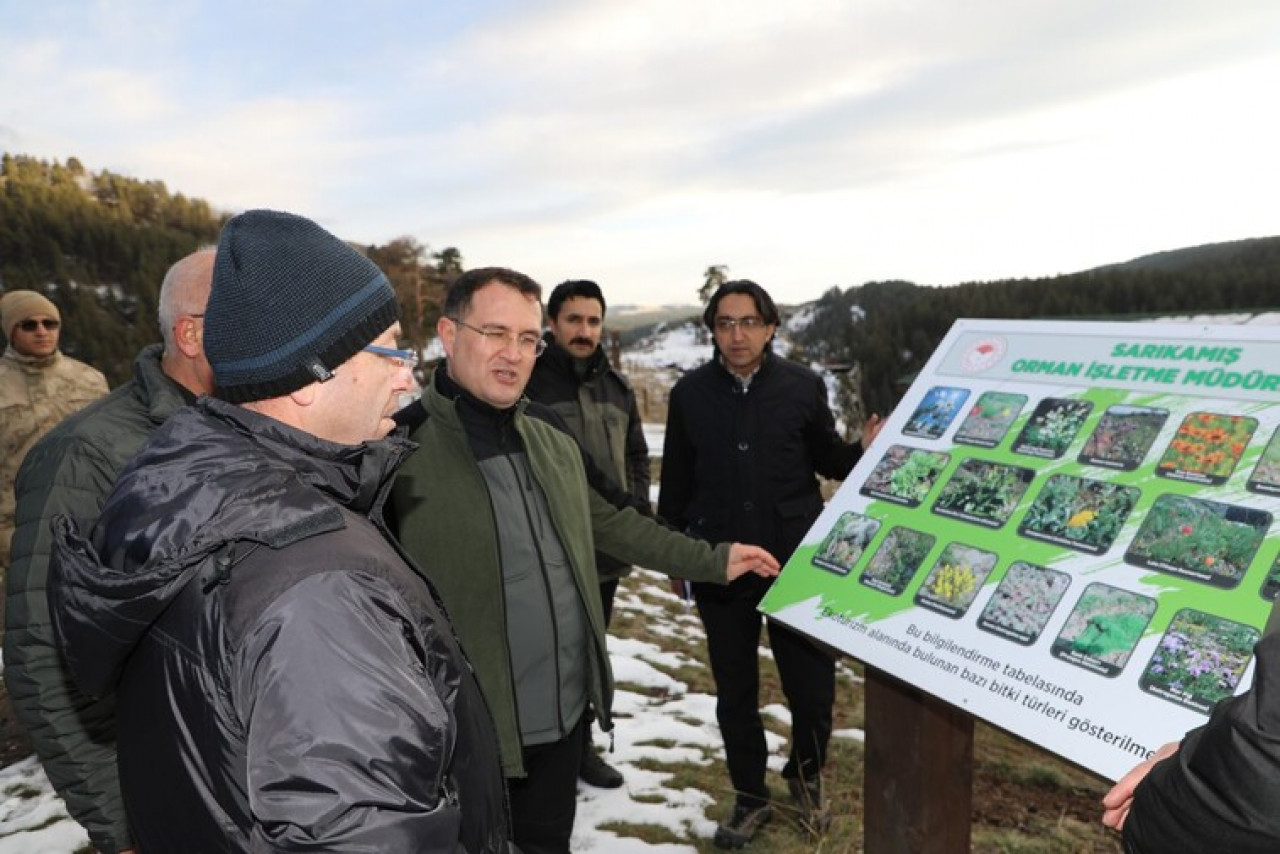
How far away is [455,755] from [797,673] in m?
2.69

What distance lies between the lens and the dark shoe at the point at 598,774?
4.00 meters

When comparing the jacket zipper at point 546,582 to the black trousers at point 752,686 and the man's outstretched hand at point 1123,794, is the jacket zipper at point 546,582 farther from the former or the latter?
the man's outstretched hand at point 1123,794

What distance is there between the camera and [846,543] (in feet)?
7.95

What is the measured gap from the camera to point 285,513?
1.03 metres

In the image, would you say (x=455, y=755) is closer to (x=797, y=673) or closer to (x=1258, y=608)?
(x=1258, y=608)

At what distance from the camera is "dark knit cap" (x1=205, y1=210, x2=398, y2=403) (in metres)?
1.18

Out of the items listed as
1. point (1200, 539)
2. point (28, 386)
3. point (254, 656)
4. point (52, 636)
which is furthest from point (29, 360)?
point (1200, 539)

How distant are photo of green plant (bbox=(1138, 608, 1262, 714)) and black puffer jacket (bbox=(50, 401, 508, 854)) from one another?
142cm

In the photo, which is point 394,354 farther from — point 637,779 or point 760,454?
point 637,779

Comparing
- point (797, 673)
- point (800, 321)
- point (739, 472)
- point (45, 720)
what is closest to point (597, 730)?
point (797, 673)

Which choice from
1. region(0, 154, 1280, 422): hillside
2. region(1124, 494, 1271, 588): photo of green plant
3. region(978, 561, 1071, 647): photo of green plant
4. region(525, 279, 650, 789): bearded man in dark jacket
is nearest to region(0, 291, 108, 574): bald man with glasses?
region(525, 279, 650, 789): bearded man in dark jacket

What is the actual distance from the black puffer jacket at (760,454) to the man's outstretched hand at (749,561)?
0.67 m

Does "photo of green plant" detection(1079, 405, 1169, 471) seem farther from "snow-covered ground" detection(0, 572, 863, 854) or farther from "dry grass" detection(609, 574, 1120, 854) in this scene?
"snow-covered ground" detection(0, 572, 863, 854)

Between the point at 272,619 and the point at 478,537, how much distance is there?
137 cm
